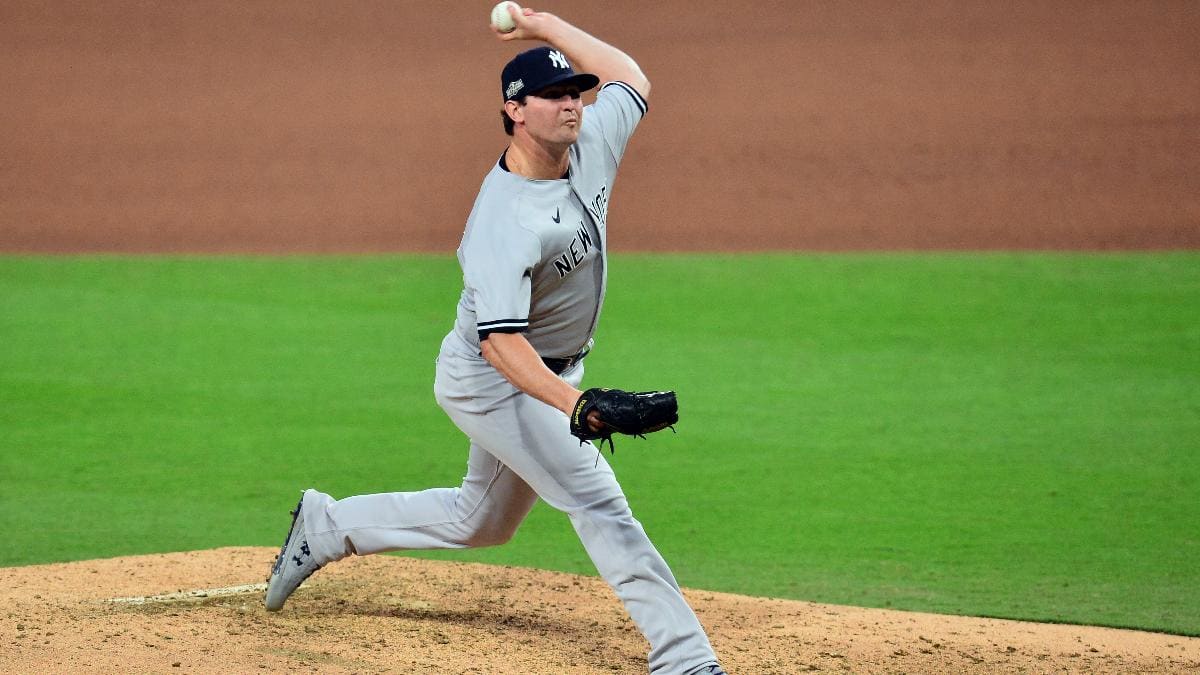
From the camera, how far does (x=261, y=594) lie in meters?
4.62

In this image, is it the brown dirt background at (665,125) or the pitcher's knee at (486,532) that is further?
the brown dirt background at (665,125)

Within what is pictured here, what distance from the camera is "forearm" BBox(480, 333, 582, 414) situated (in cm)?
344

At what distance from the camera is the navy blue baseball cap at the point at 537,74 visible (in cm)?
366

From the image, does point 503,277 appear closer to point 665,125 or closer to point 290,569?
point 290,569

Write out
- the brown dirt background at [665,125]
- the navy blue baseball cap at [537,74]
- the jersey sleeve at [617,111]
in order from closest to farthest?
1. the navy blue baseball cap at [537,74]
2. the jersey sleeve at [617,111]
3. the brown dirt background at [665,125]

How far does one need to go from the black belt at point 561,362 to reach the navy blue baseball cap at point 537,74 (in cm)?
69

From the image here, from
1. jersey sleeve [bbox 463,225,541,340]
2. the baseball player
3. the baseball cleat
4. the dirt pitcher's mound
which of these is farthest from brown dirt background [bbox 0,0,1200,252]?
jersey sleeve [bbox 463,225,541,340]

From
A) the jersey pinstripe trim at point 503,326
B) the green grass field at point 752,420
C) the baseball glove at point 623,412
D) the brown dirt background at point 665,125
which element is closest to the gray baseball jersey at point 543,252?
the jersey pinstripe trim at point 503,326

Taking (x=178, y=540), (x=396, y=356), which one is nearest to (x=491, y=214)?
(x=178, y=540)

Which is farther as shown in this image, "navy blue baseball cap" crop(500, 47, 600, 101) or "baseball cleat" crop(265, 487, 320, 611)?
"baseball cleat" crop(265, 487, 320, 611)

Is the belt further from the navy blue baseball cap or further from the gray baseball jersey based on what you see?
the navy blue baseball cap

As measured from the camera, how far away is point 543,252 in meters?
3.65

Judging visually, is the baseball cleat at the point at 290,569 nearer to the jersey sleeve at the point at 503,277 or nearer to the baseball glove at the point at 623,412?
the jersey sleeve at the point at 503,277

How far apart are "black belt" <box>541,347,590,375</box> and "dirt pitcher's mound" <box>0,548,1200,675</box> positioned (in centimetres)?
78
